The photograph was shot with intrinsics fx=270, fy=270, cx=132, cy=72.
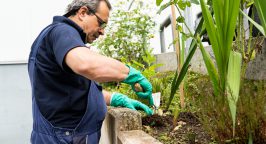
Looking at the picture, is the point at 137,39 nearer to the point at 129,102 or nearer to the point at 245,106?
the point at 129,102

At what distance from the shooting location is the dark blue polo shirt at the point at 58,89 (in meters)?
1.35

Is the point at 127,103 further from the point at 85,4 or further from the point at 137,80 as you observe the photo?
the point at 85,4

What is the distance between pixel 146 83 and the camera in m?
1.57

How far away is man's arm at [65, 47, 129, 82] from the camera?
3.54 feet

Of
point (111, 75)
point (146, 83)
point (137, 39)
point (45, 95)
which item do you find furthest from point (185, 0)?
→ point (137, 39)

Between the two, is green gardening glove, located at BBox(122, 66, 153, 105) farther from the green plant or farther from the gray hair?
the green plant

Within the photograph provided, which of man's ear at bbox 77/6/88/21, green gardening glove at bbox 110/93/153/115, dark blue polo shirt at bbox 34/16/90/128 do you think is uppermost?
man's ear at bbox 77/6/88/21

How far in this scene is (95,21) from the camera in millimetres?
1616

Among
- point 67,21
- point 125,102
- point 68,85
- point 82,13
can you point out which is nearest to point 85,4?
point 82,13

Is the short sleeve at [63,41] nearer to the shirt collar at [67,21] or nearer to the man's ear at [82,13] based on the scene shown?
the shirt collar at [67,21]

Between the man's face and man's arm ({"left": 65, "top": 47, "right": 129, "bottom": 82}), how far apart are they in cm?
52

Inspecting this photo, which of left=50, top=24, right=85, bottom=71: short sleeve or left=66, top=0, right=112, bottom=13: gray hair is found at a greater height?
left=66, top=0, right=112, bottom=13: gray hair

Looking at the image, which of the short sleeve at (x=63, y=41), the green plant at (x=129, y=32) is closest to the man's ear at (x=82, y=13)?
the short sleeve at (x=63, y=41)

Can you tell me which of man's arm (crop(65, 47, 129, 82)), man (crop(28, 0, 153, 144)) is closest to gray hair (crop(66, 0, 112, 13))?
man (crop(28, 0, 153, 144))
